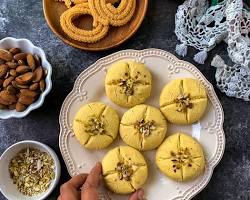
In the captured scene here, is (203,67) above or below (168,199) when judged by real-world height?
above

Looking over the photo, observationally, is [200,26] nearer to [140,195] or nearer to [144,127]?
[144,127]

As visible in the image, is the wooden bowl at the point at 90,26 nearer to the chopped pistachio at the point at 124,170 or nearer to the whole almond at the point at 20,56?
the whole almond at the point at 20,56

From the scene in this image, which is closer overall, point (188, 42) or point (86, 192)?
point (86, 192)

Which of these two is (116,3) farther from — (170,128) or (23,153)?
(23,153)

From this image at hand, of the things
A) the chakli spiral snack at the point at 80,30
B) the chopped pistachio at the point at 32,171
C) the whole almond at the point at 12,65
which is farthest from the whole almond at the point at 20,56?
the chopped pistachio at the point at 32,171

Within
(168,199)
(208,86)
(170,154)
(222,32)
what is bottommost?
(168,199)

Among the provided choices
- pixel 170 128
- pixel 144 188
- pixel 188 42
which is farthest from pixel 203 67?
pixel 144 188
